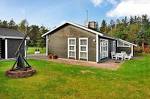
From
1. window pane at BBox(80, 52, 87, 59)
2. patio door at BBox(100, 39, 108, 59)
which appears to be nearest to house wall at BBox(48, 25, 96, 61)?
window pane at BBox(80, 52, 87, 59)

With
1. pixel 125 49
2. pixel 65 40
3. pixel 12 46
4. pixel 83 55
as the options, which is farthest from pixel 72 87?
pixel 125 49

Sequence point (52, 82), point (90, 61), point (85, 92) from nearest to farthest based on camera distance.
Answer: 1. point (85, 92)
2. point (52, 82)
3. point (90, 61)

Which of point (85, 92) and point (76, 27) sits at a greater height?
point (76, 27)

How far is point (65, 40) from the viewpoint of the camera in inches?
1037

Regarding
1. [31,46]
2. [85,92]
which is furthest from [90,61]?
[31,46]

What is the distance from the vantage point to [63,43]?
26500mm

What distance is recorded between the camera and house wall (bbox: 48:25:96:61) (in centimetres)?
2434

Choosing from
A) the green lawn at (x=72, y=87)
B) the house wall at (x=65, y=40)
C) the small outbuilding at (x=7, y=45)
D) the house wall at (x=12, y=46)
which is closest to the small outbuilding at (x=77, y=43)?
the house wall at (x=65, y=40)

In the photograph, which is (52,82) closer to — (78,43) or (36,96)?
(36,96)

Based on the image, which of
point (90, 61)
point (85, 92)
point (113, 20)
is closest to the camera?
point (85, 92)

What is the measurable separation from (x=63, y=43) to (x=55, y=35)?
1.54 metres

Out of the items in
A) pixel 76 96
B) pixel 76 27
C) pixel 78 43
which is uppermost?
pixel 76 27

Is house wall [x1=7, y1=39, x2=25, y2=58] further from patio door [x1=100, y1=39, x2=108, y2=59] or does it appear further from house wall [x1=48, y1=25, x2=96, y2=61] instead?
patio door [x1=100, y1=39, x2=108, y2=59]

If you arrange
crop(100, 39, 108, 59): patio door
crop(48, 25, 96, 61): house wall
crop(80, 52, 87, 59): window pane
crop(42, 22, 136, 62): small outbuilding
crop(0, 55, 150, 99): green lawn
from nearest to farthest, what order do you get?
1. crop(0, 55, 150, 99): green lawn
2. crop(42, 22, 136, 62): small outbuilding
3. crop(48, 25, 96, 61): house wall
4. crop(80, 52, 87, 59): window pane
5. crop(100, 39, 108, 59): patio door
